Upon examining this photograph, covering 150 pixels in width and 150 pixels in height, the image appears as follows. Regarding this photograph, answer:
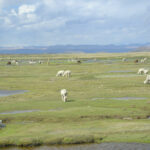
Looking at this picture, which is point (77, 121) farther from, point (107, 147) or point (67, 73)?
point (67, 73)

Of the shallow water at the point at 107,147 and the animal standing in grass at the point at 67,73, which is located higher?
the animal standing in grass at the point at 67,73

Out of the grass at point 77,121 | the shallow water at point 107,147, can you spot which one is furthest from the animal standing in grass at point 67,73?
the shallow water at point 107,147

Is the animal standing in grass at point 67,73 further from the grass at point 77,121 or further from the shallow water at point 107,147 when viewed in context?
the shallow water at point 107,147

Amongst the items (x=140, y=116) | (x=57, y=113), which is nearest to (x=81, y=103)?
(x=57, y=113)

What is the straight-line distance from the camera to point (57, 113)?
77.3ft

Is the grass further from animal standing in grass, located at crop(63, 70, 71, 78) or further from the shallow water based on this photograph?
animal standing in grass, located at crop(63, 70, 71, 78)

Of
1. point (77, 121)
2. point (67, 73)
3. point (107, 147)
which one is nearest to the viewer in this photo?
point (107, 147)

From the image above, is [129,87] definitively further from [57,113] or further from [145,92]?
[57,113]

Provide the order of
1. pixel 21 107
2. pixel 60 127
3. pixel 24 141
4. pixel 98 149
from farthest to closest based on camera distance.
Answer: pixel 21 107 → pixel 60 127 → pixel 24 141 → pixel 98 149

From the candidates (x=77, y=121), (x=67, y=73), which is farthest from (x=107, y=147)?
(x=67, y=73)

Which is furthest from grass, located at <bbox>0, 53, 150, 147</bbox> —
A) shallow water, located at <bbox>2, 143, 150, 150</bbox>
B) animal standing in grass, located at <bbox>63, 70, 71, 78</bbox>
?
animal standing in grass, located at <bbox>63, 70, 71, 78</bbox>

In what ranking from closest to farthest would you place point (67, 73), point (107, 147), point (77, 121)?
point (107, 147), point (77, 121), point (67, 73)

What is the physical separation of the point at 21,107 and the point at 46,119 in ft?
17.3

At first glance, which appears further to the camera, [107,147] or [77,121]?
[77,121]
